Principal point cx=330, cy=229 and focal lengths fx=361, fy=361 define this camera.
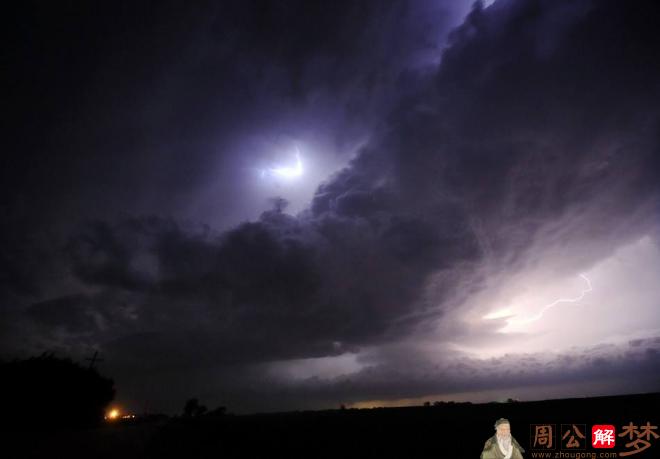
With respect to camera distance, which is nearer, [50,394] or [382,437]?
[382,437]

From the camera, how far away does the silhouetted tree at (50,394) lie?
1848 inches

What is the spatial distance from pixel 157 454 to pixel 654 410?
4441cm

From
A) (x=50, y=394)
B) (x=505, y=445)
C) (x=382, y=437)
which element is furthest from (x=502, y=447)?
(x=50, y=394)

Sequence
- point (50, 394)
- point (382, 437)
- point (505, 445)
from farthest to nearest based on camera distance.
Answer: point (50, 394), point (382, 437), point (505, 445)

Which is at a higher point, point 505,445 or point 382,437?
point 505,445

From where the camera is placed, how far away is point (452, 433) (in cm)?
2586

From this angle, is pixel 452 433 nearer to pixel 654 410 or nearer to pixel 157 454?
pixel 654 410

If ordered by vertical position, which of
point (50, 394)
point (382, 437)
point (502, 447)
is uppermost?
point (50, 394)

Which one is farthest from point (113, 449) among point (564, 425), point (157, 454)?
point (564, 425)

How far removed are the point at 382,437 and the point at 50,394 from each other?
48.9 metres

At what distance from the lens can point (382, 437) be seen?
102ft

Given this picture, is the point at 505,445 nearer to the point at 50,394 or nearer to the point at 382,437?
the point at 382,437

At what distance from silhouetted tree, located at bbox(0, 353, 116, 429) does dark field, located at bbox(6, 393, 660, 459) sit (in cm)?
694

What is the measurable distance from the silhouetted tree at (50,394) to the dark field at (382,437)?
6.94 meters
